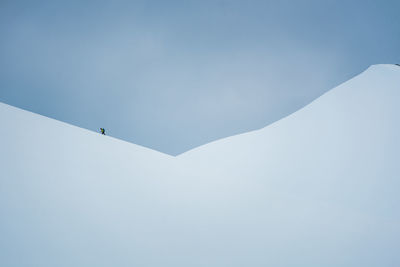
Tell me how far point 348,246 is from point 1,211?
3.46m

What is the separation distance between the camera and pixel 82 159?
2.60 metres

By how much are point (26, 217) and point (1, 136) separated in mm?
833

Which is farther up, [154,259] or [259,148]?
[259,148]

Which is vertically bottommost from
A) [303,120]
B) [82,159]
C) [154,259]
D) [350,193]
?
[154,259]

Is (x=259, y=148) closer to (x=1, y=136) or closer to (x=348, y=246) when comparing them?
(x=348, y=246)

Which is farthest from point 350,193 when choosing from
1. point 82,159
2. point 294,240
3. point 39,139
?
point 39,139

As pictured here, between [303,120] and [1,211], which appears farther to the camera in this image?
[303,120]

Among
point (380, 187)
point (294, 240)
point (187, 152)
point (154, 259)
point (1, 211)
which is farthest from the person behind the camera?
point (187, 152)

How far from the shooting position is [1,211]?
1748 mm

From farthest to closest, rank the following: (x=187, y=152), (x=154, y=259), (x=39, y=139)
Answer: (x=187, y=152), (x=39, y=139), (x=154, y=259)

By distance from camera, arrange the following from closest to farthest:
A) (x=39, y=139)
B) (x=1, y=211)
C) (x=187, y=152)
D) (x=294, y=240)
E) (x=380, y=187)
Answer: (x=1, y=211), (x=39, y=139), (x=294, y=240), (x=380, y=187), (x=187, y=152)

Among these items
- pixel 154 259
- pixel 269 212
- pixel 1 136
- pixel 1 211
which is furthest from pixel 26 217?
pixel 269 212

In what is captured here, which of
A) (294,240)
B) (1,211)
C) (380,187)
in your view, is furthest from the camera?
(380,187)

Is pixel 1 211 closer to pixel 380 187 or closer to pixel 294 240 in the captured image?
pixel 294 240
